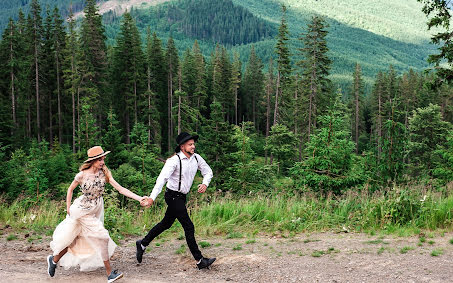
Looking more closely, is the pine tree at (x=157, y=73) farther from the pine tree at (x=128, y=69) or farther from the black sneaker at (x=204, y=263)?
the black sneaker at (x=204, y=263)

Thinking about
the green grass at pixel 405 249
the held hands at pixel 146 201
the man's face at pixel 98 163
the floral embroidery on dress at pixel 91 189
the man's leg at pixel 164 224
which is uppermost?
the man's face at pixel 98 163

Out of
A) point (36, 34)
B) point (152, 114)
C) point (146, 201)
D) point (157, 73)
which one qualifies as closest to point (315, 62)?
point (152, 114)

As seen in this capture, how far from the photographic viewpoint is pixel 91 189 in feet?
20.0

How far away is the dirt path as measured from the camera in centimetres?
588

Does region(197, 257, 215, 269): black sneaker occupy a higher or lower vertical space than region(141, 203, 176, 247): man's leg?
lower

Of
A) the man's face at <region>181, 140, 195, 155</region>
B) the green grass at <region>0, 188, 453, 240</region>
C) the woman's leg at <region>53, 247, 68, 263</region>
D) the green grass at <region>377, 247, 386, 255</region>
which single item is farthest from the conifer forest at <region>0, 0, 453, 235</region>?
the man's face at <region>181, 140, 195, 155</region>

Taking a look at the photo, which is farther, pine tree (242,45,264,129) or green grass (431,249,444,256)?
pine tree (242,45,264,129)

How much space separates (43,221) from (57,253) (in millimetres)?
4110

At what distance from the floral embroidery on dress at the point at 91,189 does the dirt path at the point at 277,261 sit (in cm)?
116

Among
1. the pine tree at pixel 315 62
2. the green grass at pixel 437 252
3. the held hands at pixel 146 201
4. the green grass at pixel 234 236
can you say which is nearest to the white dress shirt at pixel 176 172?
Result: the held hands at pixel 146 201

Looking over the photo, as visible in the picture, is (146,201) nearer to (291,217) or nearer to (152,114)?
(291,217)

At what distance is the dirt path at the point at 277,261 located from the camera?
5883 millimetres

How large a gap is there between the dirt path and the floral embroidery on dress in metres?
1.16

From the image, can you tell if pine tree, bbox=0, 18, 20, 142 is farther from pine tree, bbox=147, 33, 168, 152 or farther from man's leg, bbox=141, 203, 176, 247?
man's leg, bbox=141, 203, 176, 247
